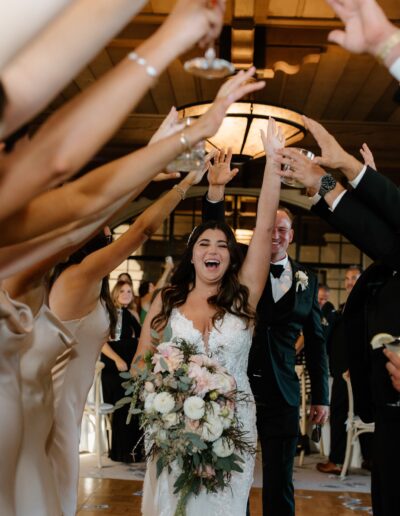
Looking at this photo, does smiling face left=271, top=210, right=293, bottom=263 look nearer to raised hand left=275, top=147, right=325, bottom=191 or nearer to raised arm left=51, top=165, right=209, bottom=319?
raised arm left=51, top=165, right=209, bottom=319

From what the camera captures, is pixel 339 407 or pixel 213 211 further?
pixel 339 407

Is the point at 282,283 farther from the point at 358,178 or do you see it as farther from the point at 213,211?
the point at 358,178

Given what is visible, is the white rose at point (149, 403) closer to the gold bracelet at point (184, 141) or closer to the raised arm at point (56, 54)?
the gold bracelet at point (184, 141)

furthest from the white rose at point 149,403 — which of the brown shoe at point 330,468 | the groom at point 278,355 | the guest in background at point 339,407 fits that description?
the brown shoe at point 330,468

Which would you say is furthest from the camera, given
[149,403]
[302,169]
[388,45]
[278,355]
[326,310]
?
[326,310]

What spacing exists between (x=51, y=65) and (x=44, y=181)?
0.20 meters

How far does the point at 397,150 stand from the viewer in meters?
10.3

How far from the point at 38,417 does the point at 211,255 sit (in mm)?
1499

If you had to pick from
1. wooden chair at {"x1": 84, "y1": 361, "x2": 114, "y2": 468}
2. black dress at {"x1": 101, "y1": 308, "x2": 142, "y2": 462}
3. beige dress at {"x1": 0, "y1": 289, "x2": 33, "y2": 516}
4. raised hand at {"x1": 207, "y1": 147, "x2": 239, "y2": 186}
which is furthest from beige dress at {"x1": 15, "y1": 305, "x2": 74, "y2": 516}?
black dress at {"x1": 101, "y1": 308, "x2": 142, "y2": 462}

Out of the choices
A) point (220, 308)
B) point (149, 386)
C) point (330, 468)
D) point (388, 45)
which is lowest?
point (330, 468)

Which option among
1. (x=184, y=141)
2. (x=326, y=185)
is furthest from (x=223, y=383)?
(x=184, y=141)

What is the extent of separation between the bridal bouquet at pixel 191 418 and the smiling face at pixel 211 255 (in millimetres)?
584

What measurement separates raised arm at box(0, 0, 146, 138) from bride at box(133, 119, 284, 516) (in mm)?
1825

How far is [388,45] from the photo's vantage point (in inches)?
61.9
